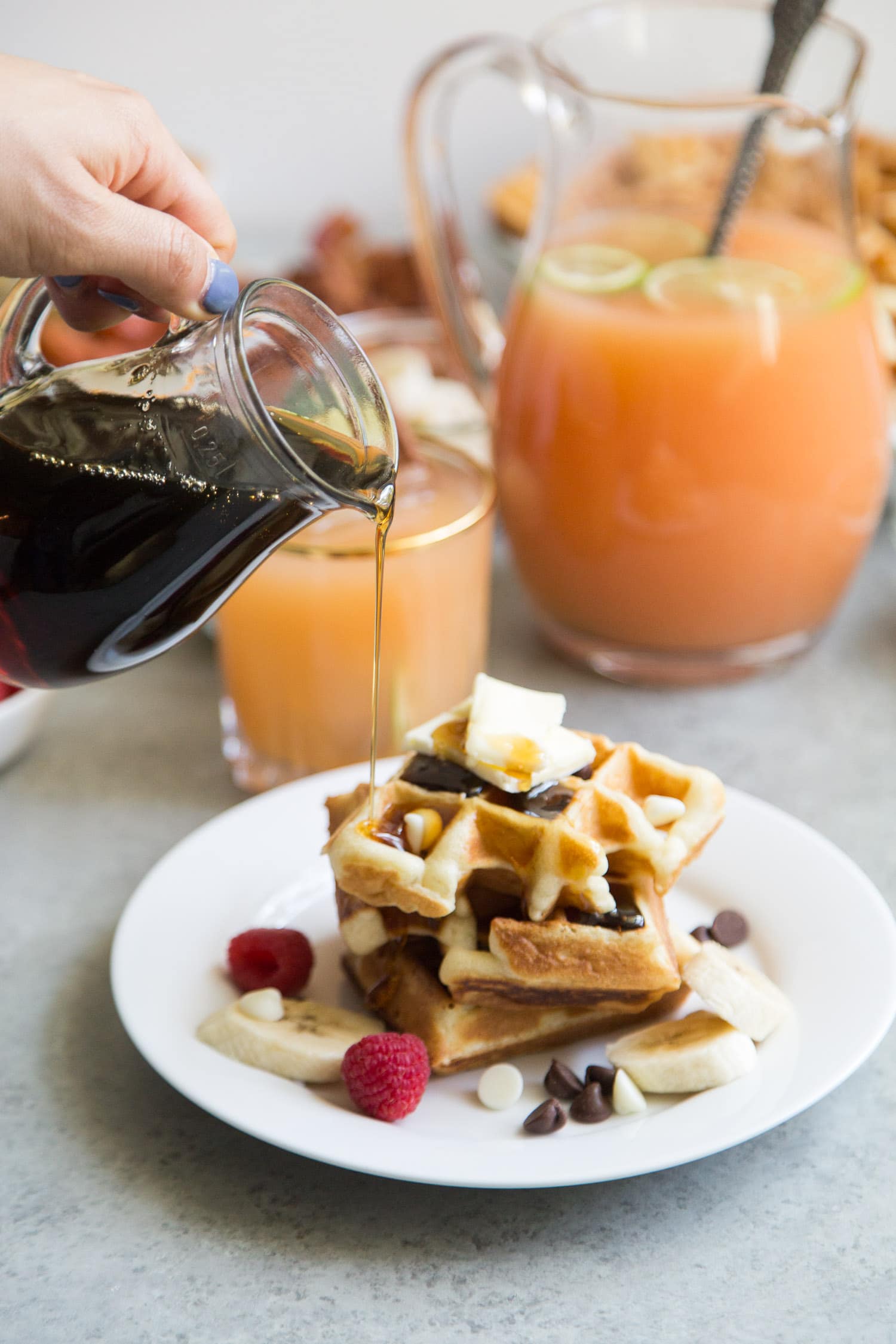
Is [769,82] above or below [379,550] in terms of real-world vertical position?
above

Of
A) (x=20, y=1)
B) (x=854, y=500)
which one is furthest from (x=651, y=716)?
(x=20, y=1)

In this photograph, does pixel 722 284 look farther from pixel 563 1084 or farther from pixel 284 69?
pixel 284 69

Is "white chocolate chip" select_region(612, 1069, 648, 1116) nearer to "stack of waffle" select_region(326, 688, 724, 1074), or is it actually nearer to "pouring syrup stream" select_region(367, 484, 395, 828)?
"stack of waffle" select_region(326, 688, 724, 1074)

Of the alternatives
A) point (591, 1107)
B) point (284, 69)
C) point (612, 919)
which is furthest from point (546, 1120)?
point (284, 69)

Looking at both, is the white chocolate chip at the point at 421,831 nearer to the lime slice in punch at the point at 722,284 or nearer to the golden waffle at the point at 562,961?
the golden waffle at the point at 562,961

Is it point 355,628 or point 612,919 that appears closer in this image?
point 612,919

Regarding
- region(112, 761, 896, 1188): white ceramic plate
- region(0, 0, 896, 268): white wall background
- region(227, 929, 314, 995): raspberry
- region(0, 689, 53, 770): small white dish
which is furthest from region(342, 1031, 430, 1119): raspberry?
region(0, 0, 896, 268): white wall background
